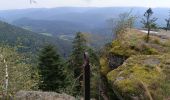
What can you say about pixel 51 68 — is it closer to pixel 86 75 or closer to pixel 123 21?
pixel 123 21

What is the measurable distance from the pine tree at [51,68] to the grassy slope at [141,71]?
24.2m

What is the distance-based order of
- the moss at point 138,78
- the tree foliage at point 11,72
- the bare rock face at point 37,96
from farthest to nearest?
the tree foliage at point 11,72 → the bare rock face at point 37,96 → the moss at point 138,78

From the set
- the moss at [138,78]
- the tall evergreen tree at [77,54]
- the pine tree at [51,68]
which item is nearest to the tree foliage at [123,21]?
the pine tree at [51,68]

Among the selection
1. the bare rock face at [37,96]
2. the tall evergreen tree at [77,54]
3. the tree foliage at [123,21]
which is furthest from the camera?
the tall evergreen tree at [77,54]

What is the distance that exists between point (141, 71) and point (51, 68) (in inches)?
1286

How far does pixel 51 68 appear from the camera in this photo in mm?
48312

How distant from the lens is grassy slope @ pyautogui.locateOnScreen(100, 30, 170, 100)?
1349 centimetres

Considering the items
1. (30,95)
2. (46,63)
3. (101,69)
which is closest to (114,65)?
→ (101,69)

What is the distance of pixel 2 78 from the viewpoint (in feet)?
64.8

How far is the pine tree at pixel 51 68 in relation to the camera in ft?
156

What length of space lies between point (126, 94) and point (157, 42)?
8794 millimetres

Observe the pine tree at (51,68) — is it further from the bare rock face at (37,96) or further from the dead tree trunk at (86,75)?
the dead tree trunk at (86,75)

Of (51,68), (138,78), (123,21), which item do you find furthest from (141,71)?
(51,68)

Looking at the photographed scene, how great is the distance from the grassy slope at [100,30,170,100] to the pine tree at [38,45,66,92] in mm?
24150
